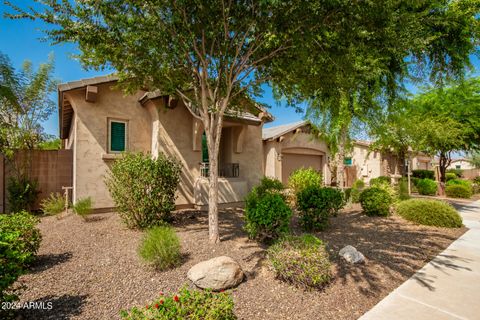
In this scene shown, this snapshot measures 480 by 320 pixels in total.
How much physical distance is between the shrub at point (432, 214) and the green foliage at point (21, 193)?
13.5 m

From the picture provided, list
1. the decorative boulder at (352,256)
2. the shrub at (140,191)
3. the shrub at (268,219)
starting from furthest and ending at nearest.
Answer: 1. the shrub at (140,191)
2. the shrub at (268,219)
3. the decorative boulder at (352,256)

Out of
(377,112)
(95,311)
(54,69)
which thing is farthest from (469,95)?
(54,69)

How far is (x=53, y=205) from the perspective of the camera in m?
8.48

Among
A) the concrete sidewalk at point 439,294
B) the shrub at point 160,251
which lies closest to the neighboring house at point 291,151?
the concrete sidewalk at point 439,294

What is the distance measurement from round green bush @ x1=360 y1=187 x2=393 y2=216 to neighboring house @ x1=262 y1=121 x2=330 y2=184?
631cm

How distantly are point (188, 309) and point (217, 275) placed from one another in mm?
1251

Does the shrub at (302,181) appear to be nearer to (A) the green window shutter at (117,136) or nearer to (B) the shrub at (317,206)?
(B) the shrub at (317,206)

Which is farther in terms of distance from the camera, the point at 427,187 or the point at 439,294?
the point at 427,187

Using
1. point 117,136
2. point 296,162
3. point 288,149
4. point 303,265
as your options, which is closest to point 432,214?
point 303,265

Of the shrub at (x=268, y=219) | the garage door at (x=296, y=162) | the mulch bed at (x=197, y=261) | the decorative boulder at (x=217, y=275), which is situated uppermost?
the garage door at (x=296, y=162)

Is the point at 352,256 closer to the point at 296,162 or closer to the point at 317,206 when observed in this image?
the point at 317,206

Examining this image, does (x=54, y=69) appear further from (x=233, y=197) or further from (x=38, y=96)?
(x=233, y=197)

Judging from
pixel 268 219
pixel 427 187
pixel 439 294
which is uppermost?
pixel 268 219

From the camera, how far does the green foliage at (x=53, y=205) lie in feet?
27.8
